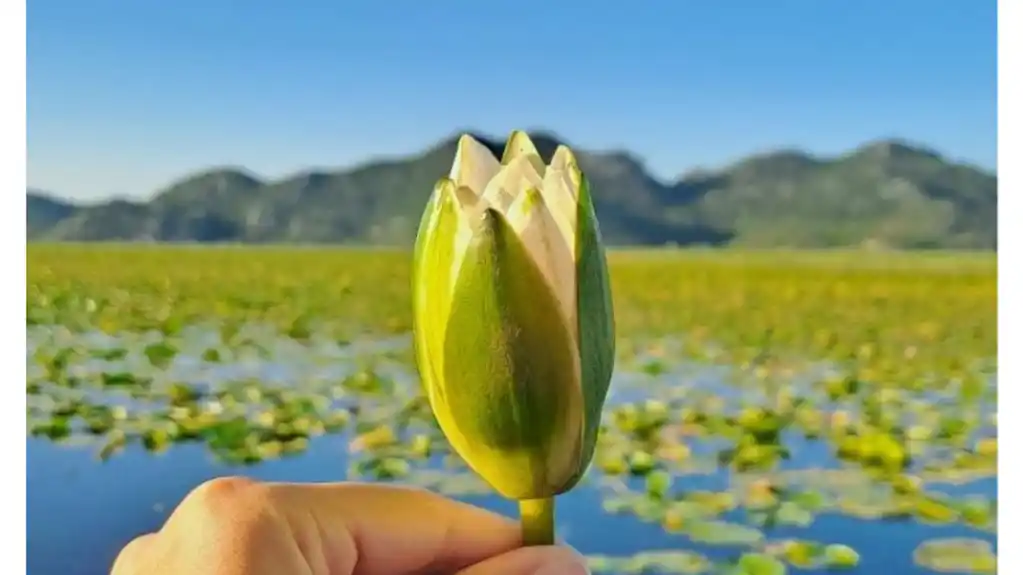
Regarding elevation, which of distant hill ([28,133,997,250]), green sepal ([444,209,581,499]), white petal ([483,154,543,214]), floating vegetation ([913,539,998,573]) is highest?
distant hill ([28,133,997,250])

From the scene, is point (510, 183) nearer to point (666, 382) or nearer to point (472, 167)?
point (472, 167)

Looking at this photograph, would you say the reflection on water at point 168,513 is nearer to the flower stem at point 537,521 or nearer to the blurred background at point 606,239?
the blurred background at point 606,239

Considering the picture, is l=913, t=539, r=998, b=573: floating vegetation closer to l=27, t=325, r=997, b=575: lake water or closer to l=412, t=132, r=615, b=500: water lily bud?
l=27, t=325, r=997, b=575: lake water

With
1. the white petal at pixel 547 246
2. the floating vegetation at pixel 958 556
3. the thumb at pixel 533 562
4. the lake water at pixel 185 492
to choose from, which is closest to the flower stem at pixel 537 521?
the thumb at pixel 533 562

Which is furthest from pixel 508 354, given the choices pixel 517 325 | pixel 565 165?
pixel 565 165

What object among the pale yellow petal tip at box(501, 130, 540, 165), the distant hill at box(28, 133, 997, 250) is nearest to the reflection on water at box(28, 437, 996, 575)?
the distant hill at box(28, 133, 997, 250)

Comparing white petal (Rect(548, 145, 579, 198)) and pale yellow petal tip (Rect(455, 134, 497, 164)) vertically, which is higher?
pale yellow petal tip (Rect(455, 134, 497, 164))
